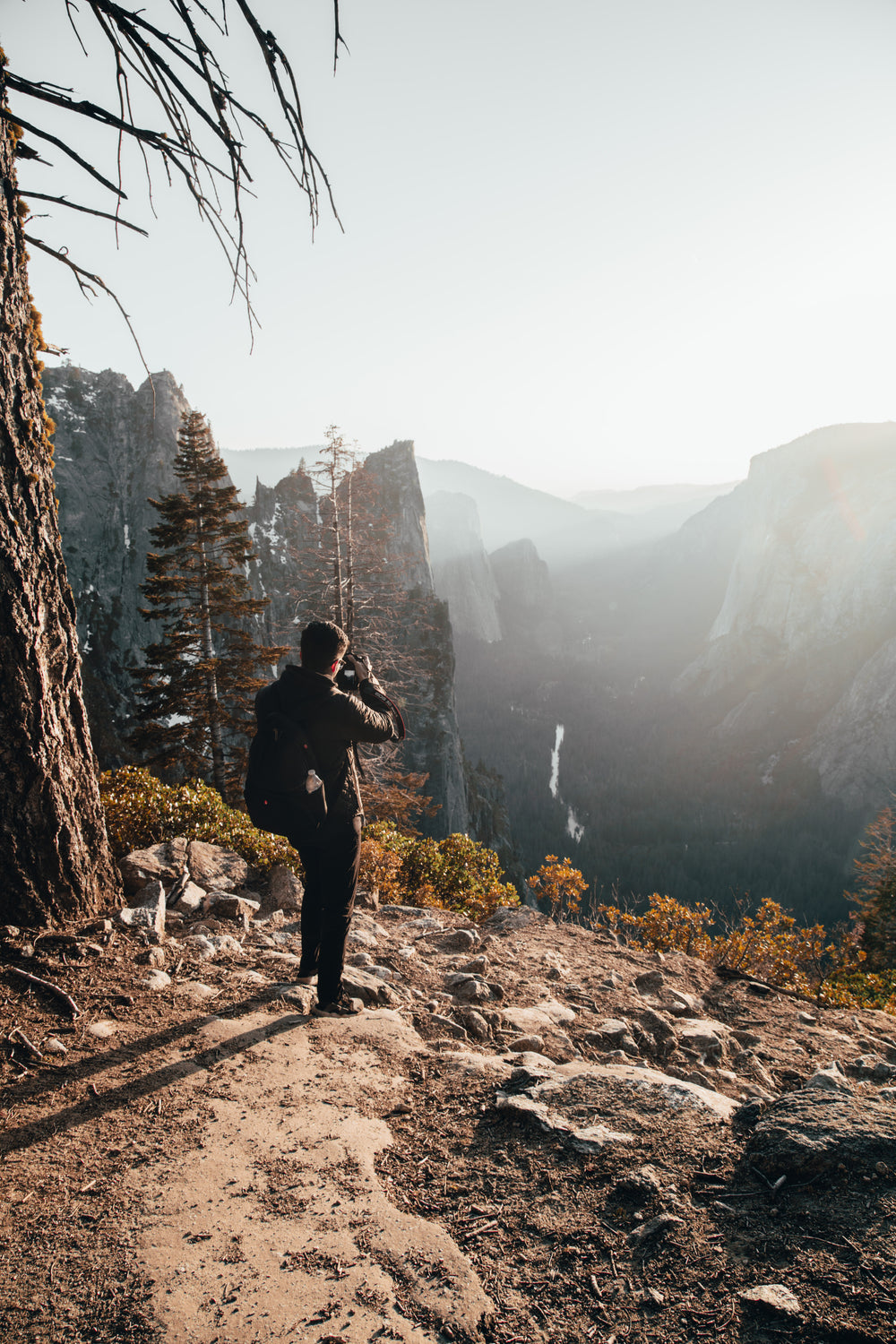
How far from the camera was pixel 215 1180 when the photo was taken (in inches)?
101

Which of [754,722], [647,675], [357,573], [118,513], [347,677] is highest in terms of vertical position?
[118,513]

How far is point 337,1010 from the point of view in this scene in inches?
164

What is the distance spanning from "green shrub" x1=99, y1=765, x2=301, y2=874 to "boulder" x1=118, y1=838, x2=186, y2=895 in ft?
1.41

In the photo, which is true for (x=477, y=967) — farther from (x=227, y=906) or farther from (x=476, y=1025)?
(x=227, y=906)

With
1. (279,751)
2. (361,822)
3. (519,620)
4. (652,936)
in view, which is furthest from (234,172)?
(519,620)

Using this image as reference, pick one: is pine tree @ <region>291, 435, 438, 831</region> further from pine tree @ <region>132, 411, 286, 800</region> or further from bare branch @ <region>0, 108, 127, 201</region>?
bare branch @ <region>0, 108, 127, 201</region>

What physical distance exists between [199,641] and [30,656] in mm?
14445

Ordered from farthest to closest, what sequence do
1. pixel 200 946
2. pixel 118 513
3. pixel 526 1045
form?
pixel 118 513 < pixel 200 946 < pixel 526 1045

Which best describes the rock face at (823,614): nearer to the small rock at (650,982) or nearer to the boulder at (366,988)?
the small rock at (650,982)

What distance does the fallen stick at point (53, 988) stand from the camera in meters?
3.57

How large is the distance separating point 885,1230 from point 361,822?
3056 mm

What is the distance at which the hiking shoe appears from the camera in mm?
4117

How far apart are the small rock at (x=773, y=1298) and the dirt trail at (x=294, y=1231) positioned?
2.76ft

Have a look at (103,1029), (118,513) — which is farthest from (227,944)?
(118,513)
